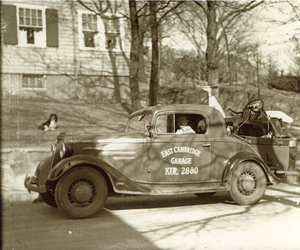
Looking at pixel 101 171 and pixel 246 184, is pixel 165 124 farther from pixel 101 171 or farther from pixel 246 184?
pixel 246 184


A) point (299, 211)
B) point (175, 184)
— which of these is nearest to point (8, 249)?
point (175, 184)

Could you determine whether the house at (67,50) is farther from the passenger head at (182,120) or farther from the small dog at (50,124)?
the passenger head at (182,120)

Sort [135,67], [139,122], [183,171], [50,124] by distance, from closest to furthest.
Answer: [183,171]
[139,122]
[135,67]
[50,124]

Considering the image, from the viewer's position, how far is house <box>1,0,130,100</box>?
1598 centimetres

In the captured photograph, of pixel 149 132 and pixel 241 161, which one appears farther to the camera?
pixel 241 161

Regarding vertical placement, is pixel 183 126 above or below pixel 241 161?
above

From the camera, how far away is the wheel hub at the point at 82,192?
5.71 meters

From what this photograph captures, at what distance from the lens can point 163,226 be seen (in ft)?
17.2

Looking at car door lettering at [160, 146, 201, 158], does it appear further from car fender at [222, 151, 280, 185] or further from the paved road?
the paved road

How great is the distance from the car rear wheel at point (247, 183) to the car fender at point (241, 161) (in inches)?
2.8

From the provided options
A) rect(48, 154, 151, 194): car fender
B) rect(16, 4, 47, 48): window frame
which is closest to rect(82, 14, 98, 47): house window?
rect(16, 4, 47, 48): window frame

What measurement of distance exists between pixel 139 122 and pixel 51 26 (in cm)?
1100

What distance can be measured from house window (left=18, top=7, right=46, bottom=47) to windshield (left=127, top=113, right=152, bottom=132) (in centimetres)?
1006

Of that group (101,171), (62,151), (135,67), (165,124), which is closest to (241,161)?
(165,124)
